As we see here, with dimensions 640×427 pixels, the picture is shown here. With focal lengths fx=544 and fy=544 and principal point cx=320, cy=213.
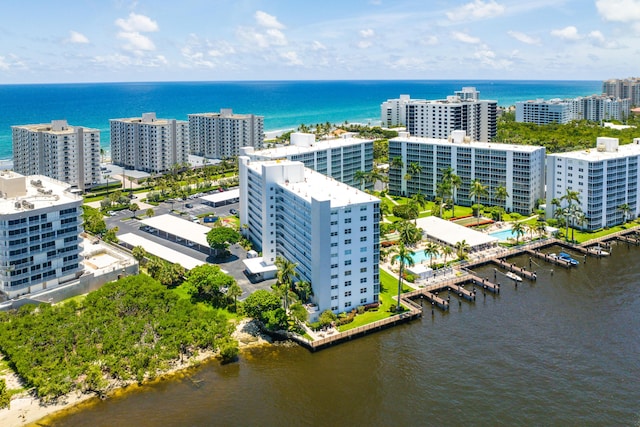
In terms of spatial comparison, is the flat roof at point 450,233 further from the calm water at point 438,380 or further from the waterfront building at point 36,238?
A: the waterfront building at point 36,238

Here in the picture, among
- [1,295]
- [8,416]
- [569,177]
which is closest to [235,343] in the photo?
[8,416]

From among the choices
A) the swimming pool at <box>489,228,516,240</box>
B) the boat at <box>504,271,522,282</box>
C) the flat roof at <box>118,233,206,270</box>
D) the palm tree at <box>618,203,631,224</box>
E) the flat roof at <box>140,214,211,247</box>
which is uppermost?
the palm tree at <box>618,203,631,224</box>

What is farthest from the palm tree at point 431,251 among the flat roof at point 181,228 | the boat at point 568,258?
the flat roof at point 181,228

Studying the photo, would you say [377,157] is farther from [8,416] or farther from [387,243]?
[8,416]

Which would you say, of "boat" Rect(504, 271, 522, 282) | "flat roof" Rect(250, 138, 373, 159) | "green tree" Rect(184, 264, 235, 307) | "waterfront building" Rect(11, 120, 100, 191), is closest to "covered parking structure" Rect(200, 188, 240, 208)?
"flat roof" Rect(250, 138, 373, 159)

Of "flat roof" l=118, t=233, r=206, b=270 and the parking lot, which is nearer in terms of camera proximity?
the parking lot

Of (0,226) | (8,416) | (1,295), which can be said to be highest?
(0,226)

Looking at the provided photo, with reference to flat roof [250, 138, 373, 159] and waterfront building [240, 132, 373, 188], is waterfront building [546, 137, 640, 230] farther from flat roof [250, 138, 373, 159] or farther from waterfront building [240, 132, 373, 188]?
flat roof [250, 138, 373, 159]
